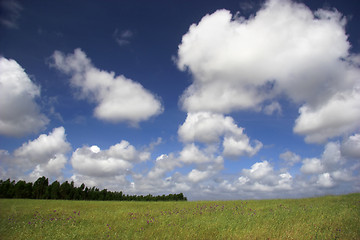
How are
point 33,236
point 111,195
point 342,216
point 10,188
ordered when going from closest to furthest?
point 33,236, point 342,216, point 10,188, point 111,195

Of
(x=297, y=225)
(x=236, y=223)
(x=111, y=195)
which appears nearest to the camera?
(x=297, y=225)

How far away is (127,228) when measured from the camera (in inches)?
466

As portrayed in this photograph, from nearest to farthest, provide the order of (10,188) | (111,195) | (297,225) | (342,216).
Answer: (297,225) → (342,216) → (10,188) → (111,195)

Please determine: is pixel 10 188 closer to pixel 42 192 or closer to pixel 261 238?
pixel 42 192

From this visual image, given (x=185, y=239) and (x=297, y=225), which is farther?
(x=297, y=225)

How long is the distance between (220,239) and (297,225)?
464 centimetres

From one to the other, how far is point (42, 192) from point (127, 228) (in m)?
68.5

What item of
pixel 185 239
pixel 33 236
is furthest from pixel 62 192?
pixel 185 239

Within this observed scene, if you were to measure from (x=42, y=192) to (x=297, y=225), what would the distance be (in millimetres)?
74474

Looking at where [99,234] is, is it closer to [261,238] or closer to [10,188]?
[261,238]

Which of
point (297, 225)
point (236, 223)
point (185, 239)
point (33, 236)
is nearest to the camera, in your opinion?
point (185, 239)

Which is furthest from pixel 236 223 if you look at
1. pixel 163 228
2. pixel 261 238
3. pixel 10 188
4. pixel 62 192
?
pixel 10 188

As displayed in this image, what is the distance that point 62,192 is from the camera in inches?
2623

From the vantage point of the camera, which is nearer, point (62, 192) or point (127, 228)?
point (127, 228)
